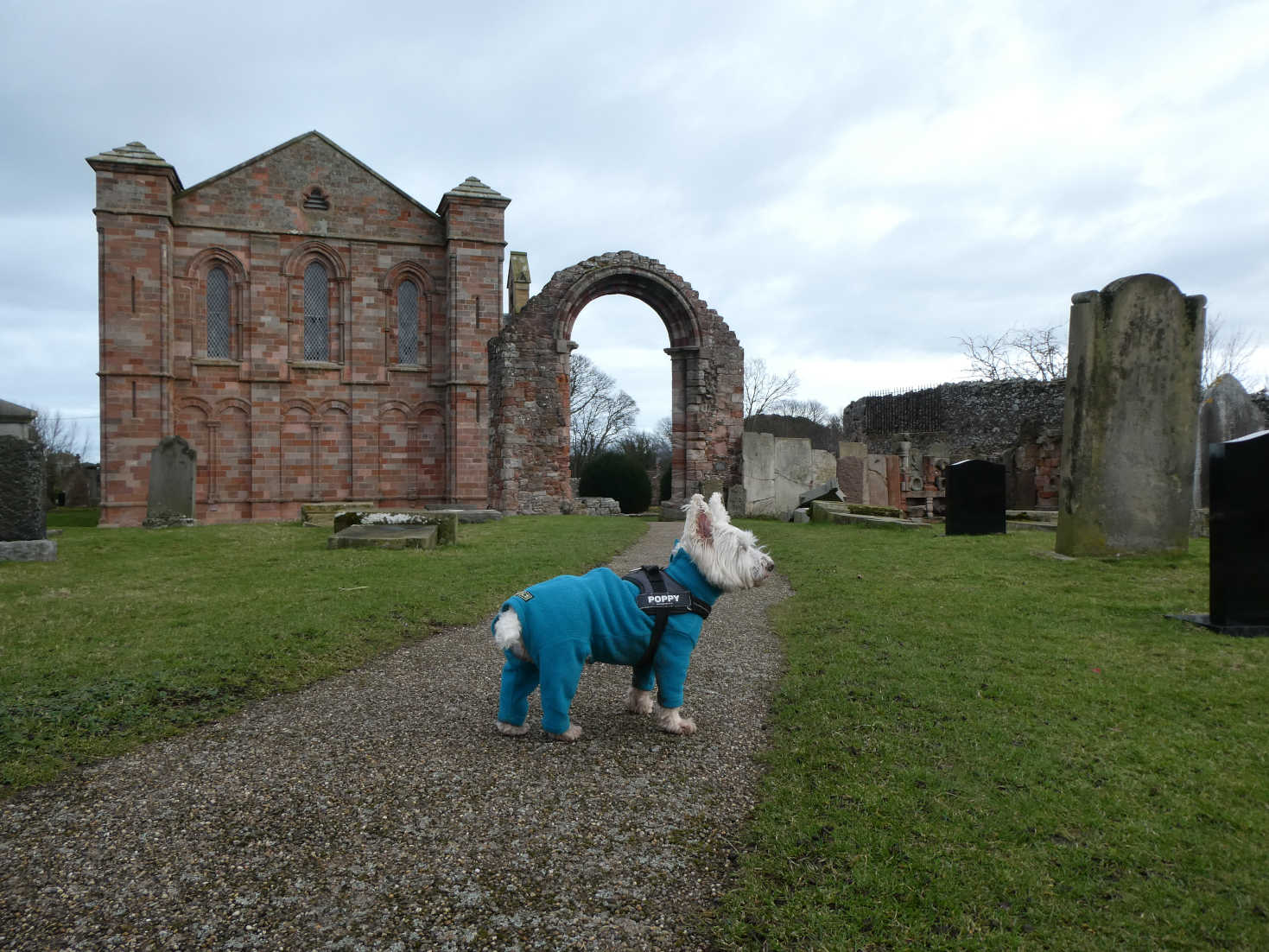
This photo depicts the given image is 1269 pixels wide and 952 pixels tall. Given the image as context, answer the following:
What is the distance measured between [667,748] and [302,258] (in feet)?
80.8

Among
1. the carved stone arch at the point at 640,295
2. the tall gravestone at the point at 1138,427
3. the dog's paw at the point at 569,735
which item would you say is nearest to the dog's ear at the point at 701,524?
the dog's paw at the point at 569,735

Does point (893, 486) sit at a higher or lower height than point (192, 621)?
higher

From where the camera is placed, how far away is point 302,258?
79.9ft

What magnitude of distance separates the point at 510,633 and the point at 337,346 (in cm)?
2339

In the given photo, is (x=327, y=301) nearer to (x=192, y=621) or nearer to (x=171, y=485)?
(x=171, y=485)

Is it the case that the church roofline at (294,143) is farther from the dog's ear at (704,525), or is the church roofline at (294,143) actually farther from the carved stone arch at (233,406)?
the dog's ear at (704,525)

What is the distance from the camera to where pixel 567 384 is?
23.1 m

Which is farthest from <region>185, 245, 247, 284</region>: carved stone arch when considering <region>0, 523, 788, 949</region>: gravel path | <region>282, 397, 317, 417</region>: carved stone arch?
<region>0, 523, 788, 949</region>: gravel path

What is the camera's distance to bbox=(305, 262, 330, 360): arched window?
24688mm

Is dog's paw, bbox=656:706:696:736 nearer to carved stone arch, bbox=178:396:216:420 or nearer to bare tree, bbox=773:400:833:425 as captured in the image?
carved stone arch, bbox=178:396:216:420

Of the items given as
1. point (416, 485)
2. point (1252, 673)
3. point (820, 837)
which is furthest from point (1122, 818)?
point (416, 485)

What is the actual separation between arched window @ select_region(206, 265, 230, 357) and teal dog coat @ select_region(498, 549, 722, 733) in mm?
24013

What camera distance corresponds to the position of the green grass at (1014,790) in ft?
7.94

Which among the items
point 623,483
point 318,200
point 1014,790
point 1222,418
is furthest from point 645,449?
point 1014,790
